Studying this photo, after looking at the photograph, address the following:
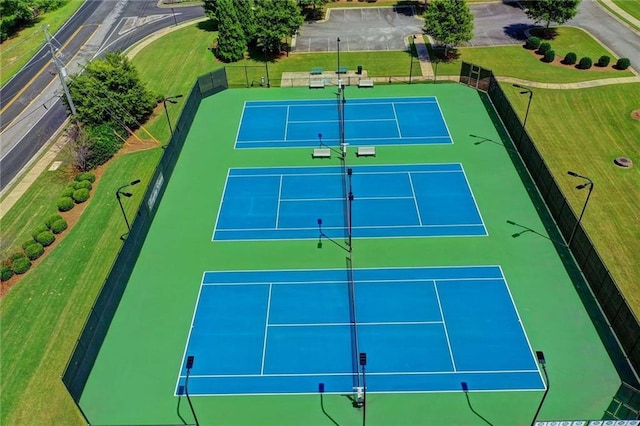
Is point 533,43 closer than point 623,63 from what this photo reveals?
No

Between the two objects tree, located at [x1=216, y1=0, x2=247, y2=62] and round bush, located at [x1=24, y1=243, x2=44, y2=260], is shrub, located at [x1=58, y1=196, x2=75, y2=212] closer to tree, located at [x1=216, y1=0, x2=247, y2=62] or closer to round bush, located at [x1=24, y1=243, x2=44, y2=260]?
round bush, located at [x1=24, y1=243, x2=44, y2=260]

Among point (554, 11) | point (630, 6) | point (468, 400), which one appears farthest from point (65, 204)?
point (630, 6)

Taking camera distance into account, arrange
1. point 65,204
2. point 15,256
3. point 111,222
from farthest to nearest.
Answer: point 65,204 → point 111,222 → point 15,256

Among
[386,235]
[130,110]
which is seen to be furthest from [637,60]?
[130,110]

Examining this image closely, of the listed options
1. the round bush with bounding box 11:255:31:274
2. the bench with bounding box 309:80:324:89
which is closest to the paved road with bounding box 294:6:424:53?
the bench with bounding box 309:80:324:89

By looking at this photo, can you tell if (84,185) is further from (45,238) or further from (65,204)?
(45,238)

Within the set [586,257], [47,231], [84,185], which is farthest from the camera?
[84,185]
